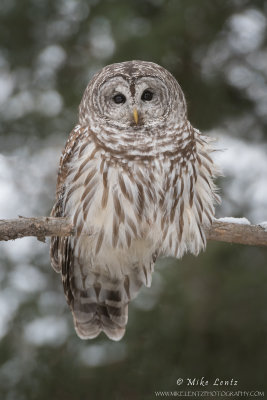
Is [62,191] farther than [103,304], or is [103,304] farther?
[103,304]

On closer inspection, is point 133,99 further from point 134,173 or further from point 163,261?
point 163,261

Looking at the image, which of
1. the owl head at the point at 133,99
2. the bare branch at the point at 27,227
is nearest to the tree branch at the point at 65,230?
the bare branch at the point at 27,227

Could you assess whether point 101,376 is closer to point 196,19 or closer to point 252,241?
point 252,241

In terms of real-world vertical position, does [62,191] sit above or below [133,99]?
below

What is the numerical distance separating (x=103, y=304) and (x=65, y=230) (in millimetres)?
1210

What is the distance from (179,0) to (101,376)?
12.6 ft

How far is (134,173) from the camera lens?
4.53m

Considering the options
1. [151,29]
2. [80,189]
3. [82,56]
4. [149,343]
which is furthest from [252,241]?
[82,56]

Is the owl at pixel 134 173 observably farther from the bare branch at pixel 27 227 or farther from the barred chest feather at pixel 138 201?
the bare branch at pixel 27 227

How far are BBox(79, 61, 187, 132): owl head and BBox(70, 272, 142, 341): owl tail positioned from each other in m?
1.31

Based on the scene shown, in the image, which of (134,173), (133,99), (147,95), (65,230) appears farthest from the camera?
(147,95)

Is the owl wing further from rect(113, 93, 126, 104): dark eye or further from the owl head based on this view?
rect(113, 93, 126, 104): dark eye

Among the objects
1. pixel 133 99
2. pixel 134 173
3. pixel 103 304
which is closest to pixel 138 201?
pixel 134 173

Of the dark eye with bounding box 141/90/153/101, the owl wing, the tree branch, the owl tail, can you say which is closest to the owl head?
the dark eye with bounding box 141/90/153/101
